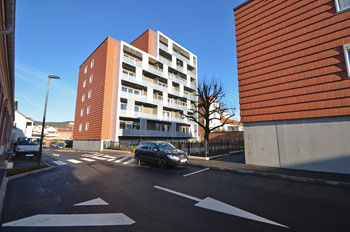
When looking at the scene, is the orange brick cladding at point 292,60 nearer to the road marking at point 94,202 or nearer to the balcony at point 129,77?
the road marking at point 94,202

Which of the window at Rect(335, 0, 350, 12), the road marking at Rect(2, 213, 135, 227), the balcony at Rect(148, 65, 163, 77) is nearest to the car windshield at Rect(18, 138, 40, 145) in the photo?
the road marking at Rect(2, 213, 135, 227)

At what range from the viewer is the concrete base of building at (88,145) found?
73.7 feet

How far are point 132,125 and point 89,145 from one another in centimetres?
701

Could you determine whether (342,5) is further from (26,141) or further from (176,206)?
(26,141)

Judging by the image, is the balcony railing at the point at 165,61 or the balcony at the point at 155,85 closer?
the balcony at the point at 155,85

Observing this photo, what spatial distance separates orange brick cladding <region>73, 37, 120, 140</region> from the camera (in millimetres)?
22984

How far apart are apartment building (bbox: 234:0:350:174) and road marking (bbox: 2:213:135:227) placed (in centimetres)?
879

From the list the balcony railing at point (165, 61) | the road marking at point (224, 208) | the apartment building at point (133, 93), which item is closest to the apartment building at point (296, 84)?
the road marking at point (224, 208)

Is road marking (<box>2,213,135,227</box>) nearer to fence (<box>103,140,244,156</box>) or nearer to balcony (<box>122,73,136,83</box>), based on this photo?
fence (<box>103,140,244,156</box>)

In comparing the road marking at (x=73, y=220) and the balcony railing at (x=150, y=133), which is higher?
the balcony railing at (x=150, y=133)

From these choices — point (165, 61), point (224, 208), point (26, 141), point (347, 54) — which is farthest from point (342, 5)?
point (165, 61)

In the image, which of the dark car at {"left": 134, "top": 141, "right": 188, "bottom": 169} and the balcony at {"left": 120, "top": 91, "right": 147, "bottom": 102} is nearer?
the dark car at {"left": 134, "top": 141, "right": 188, "bottom": 169}

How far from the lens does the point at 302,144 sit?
834 centimetres

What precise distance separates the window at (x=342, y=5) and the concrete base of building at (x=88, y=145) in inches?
975
